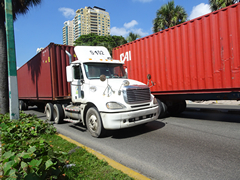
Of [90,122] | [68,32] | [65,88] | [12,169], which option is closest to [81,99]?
[90,122]

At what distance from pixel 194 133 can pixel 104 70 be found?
345 centimetres

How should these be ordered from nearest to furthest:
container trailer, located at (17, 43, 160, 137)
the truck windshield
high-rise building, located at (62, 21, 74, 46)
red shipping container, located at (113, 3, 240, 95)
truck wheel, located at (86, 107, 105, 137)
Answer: container trailer, located at (17, 43, 160, 137) < truck wheel, located at (86, 107, 105, 137) < red shipping container, located at (113, 3, 240, 95) < the truck windshield < high-rise building, located at (62, 21, 74, 46)

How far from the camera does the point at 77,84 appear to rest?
6000 mm

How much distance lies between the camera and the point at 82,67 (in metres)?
5.88

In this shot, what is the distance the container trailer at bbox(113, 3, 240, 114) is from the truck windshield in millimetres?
1120

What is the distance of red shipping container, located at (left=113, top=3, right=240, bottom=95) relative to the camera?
17.8 feet

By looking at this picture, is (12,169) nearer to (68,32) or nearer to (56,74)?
(56,74)

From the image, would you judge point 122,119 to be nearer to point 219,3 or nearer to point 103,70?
point 103,70

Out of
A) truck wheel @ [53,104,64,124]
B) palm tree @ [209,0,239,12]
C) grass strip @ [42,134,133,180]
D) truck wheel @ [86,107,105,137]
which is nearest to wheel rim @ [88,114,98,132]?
truck wheel @ [86,107,105,137]

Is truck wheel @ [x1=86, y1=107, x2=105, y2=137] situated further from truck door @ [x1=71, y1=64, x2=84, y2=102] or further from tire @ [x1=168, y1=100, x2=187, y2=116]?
tire @ [x1=168, y1=100, x2=187, y2=116]

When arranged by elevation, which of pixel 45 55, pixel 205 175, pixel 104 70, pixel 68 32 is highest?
pixel 68 32

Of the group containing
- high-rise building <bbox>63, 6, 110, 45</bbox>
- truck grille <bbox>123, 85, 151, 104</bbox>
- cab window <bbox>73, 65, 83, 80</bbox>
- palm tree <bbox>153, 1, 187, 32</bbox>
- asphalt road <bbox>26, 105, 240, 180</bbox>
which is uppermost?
high-rise building <bbox>63, 6, 110, 45</bbox>

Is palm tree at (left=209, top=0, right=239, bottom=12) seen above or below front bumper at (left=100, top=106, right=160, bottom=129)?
above

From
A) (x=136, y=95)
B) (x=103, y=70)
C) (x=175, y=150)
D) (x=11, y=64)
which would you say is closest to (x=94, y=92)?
(x=103, y=70)
